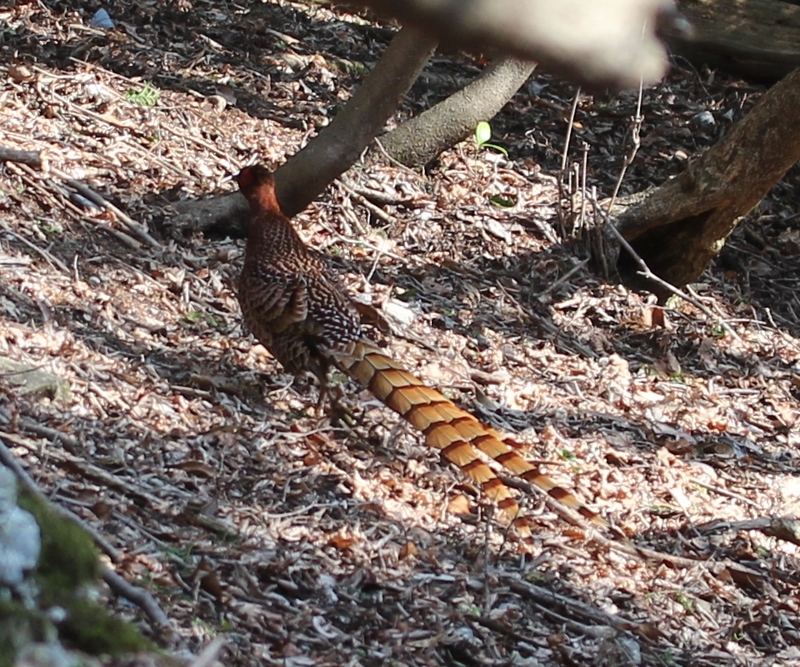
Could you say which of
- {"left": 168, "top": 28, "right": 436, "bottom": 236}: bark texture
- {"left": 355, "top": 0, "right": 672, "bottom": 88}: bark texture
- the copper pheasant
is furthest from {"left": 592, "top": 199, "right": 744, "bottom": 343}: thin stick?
{"left": 355, "top": 0, "right": 672, "bottom": 88}: bark texture

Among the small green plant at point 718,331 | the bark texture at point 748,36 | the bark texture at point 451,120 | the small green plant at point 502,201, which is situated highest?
the bark texture at point 748,36

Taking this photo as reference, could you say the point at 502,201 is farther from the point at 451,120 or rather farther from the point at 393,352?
the point at 393,352

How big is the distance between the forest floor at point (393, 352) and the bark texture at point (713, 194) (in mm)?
399

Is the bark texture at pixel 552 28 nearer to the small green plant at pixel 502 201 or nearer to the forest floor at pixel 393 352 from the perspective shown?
the forest floor at pixel 393 352

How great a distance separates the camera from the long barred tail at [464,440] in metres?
5.13

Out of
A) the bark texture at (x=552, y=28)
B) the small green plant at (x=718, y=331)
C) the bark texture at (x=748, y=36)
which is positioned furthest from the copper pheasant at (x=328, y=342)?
the bark texture at (x=748, y=36)

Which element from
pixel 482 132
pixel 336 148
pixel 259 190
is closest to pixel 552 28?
pixel 259 190

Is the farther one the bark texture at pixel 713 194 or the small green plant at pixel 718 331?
the small green plant at pixel 718 331

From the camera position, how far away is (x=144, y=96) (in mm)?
8297

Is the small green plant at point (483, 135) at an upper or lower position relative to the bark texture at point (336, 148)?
upper

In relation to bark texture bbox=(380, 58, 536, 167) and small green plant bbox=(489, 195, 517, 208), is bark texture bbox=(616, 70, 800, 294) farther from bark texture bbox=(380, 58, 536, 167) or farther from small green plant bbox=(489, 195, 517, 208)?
bark texture bbox=(380, 58, 536, 167)

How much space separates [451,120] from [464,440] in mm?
4185

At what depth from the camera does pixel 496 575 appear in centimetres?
468

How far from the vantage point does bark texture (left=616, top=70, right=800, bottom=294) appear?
7.54m
